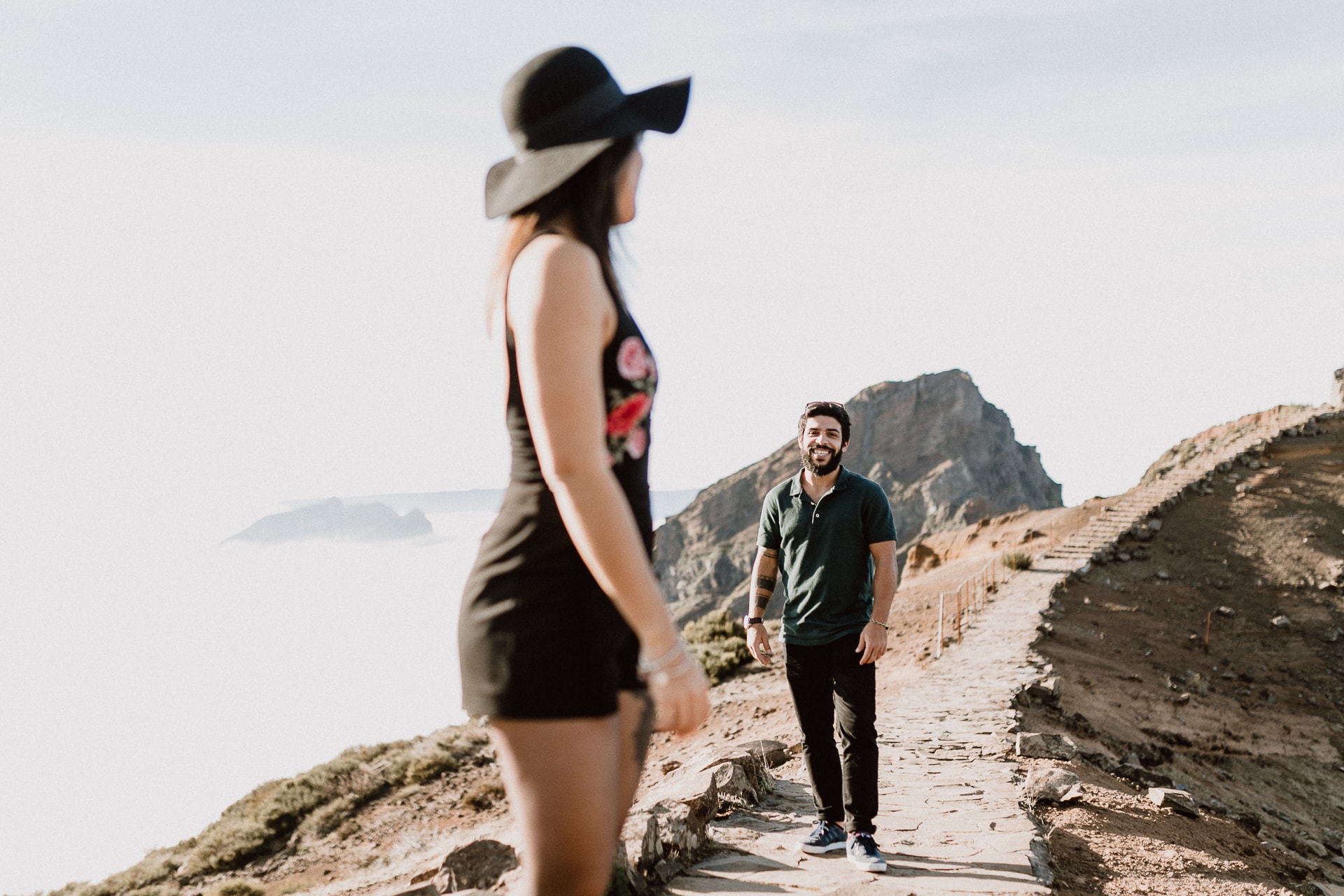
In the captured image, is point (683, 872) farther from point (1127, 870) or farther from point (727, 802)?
point (1127, 870)

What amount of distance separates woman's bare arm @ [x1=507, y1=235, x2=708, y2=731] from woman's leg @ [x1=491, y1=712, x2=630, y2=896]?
7.4 inches

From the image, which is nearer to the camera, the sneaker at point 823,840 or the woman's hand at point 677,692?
the woman's hand at point 677,692

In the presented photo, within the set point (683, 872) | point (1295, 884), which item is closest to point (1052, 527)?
point (1295, 884)

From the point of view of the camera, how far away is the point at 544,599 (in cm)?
138

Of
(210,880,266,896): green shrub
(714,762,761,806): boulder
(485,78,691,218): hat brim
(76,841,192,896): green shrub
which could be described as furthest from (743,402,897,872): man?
(76,841,192,896): green shrub

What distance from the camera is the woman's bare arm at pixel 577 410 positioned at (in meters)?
1.30

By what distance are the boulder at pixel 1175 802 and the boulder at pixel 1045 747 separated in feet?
2.63

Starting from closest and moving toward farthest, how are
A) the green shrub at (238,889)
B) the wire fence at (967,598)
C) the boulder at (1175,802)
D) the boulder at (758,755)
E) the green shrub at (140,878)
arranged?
the boulder at (758,755) < the boulder at (1175,802) < the green shrub at (238,889) < the green shrub at (140,878) < the wire fence at (967,598)

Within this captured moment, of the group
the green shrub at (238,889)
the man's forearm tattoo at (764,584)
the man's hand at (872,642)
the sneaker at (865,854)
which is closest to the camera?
the man's hand at (872,642)

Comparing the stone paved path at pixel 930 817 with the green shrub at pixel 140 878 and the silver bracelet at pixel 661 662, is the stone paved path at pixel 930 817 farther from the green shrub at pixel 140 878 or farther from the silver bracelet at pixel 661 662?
the green shrub at pixel 140 878

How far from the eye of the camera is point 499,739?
140cm

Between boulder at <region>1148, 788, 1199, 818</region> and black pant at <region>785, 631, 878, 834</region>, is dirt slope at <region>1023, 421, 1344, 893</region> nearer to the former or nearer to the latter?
boulder at <region>1148, 788, 1199, 818</region>

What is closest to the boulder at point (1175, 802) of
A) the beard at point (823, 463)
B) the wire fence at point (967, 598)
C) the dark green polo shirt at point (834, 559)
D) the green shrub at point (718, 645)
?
the dark green polo shirt at point (834, 559)

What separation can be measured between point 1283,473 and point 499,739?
28529 millimetres
